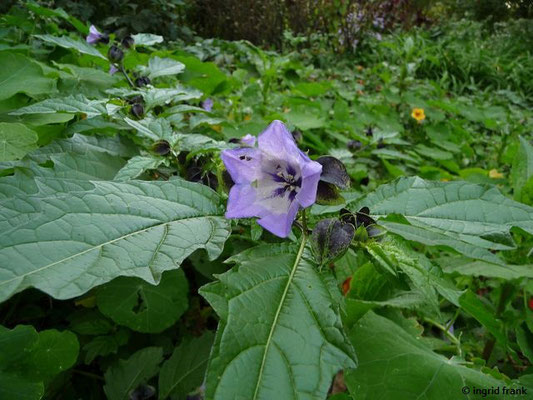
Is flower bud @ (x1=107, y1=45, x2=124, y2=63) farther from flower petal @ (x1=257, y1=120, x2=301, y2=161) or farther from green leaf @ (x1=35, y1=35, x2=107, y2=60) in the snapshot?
flower petal @ (x1=257, y1=120, x2=301, y2=161)

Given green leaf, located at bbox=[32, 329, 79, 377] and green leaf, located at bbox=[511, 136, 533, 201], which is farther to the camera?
green leaf, located at bbox=[511, 136, 533, 201]

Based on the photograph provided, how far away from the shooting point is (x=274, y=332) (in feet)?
2.52

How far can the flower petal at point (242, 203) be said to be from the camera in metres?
0.94

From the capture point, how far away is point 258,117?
290 centimetres

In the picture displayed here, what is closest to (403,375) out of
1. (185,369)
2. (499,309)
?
(185,369)

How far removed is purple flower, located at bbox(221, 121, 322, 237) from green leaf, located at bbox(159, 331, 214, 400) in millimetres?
568

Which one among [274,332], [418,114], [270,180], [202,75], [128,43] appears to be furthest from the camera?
[418,114]

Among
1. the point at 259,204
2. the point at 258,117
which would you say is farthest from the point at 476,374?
the point at 258,117

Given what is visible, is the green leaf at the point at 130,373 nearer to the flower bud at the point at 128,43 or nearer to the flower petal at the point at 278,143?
the flower petal at the point at 278,143

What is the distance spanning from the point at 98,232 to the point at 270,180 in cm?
38

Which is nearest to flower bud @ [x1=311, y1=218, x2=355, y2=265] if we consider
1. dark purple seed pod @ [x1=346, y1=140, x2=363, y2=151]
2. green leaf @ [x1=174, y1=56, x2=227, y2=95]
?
green leaf @ [x1=174, y1=56, x2=227, y2=95]

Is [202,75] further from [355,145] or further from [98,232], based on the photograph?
[98,232]

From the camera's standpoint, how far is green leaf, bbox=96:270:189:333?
137 centimetres

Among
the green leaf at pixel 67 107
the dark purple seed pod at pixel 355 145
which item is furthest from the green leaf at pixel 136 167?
the dark purple seed pod at pixel 355 145
